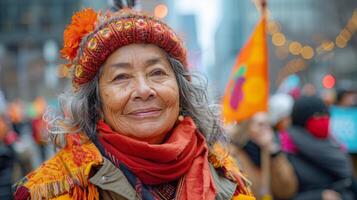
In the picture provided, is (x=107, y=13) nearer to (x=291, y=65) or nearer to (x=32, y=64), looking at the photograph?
(x=291, y=65)

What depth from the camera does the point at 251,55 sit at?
4.96 metres

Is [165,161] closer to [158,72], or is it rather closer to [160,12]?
[158,72]

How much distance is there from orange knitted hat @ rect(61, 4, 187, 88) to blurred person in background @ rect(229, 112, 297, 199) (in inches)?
97.0

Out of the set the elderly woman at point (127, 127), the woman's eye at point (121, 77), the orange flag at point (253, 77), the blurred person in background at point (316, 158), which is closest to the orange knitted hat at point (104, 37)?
the elderly woman at point (127, 127)

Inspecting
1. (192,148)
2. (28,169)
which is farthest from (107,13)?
(28,169)

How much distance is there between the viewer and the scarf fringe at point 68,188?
2393mm

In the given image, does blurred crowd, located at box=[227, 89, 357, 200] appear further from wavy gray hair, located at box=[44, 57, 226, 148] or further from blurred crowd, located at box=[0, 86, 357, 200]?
wavy gray hair, located at box=[44, 57, 226, 148]

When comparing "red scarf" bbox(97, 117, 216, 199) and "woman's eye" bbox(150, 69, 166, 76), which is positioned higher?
"woman's eye" bbox(150, 69, 166, 76)

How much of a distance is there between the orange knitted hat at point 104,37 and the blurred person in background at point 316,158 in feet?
9.21

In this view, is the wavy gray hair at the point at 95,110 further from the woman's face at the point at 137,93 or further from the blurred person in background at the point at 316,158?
the blurred person in background at the point at 316,158

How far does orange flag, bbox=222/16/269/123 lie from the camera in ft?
16.0

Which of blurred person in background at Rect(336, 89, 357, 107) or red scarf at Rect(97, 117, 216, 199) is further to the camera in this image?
blurred person in background at Rect(336, 89, 357, 107)

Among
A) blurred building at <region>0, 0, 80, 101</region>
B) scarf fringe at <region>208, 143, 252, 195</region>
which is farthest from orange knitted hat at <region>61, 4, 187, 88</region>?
blurred building at <region>0, 0, 80, 101</region>

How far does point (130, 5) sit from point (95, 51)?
729 mm
